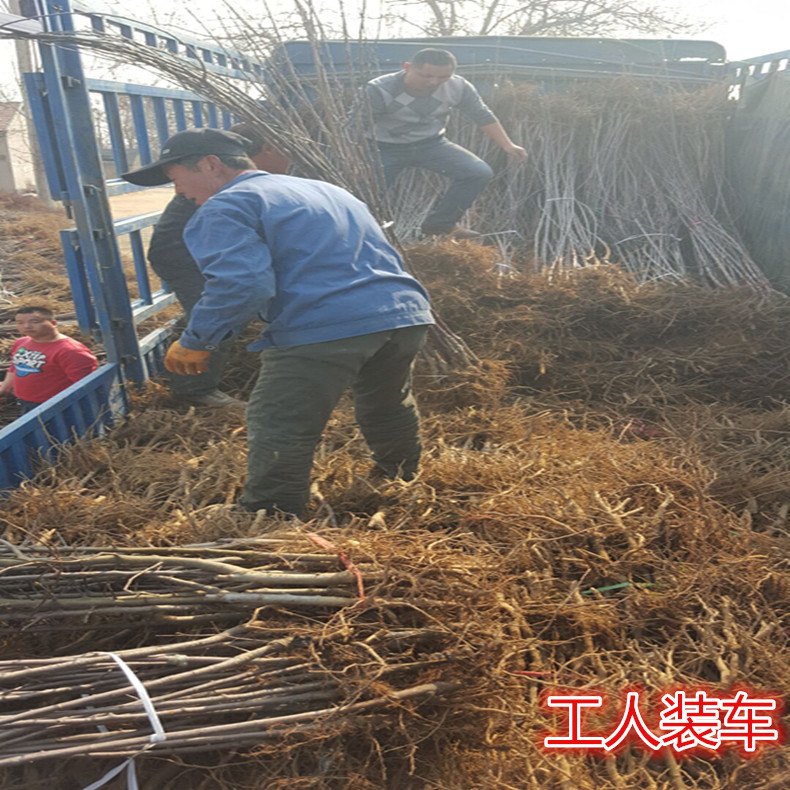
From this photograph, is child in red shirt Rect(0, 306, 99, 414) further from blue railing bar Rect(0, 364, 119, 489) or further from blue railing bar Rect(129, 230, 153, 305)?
blue railing bar Rect(129, 230, 153, 305)

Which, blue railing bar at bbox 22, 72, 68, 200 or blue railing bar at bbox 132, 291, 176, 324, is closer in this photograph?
blue railing bar at bbox 22, 72, 68, 200

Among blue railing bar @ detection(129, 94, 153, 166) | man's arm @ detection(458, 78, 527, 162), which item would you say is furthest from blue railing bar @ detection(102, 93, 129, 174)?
man's arm @ detection(458, 78, 527, 162)

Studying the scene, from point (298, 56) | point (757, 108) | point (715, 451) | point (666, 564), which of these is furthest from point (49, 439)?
point (757, 108)

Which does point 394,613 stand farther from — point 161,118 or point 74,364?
point 161,118

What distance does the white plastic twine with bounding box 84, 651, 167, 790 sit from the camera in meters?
1.48

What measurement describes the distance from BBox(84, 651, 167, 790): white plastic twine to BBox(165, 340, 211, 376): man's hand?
43.8 inches

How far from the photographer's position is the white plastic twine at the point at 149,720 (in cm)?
148

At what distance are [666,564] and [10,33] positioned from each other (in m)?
3.02

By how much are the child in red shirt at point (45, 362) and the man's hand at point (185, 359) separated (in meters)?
0.98

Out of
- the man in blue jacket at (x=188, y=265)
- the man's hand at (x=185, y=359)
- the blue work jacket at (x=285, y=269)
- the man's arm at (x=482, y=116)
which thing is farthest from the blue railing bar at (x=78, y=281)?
the man's arm at (x=482, y=116)

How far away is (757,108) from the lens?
240 inches

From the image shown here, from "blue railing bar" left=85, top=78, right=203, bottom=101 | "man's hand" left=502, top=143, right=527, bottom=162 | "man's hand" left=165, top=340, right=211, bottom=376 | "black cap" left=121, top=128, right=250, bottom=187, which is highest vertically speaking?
"blue railing bar" left=85, top=78, right=203, bottom=101

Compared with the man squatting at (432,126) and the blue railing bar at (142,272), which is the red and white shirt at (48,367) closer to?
the blue railing bar at (142,272)

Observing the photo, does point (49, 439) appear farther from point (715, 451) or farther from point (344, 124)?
point (715, 451)
